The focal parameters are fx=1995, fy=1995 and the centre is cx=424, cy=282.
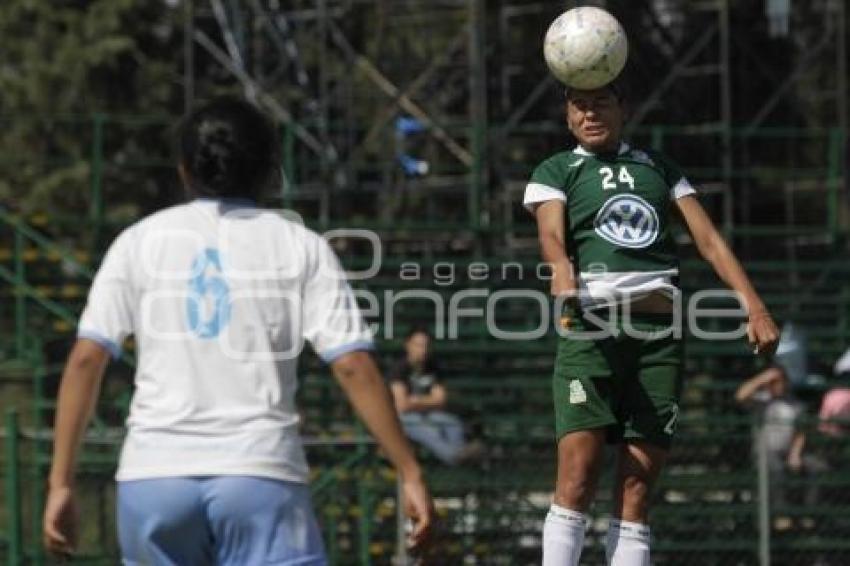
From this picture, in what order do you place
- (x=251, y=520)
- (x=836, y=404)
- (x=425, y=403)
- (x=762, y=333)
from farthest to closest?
(x=836, y=404) → (x=425, y=403) → (x=762, y=333) → (x=251, y=520)

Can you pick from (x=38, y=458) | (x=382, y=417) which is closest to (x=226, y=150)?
(x=382, y=417)

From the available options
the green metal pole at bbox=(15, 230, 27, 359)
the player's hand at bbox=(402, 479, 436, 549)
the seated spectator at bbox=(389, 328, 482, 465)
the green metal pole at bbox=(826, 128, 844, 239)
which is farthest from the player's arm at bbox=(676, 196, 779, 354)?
the green metal pole at bbox=(826, 128, 844, 239)

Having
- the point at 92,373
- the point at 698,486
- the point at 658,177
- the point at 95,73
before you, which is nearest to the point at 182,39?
the point at 95,73

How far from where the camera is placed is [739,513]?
1214 centimetres

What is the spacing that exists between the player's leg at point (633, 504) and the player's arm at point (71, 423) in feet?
8.68

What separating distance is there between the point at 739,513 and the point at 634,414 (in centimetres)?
516

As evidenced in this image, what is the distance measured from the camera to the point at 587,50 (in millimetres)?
7211

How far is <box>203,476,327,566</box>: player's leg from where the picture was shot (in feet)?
16.1

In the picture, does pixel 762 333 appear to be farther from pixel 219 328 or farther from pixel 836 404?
pixel 836 404

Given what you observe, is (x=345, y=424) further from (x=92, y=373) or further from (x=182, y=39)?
(x=182, y=39)

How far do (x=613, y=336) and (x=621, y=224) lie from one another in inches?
15.9

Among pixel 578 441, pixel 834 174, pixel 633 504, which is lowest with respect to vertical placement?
pixel 633 504

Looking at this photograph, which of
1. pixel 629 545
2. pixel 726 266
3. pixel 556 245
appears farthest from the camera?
pixel 726 266

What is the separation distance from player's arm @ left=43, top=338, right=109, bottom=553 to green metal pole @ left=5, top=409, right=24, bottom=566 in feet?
19.0
